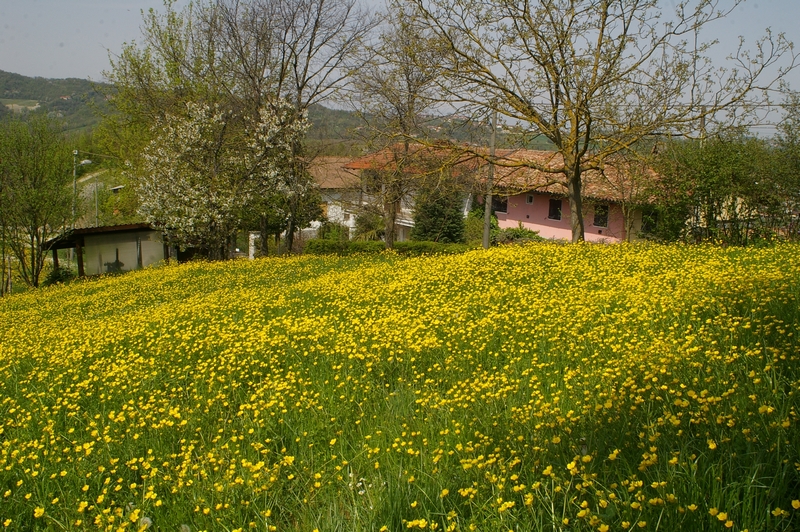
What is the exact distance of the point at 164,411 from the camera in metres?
5.04

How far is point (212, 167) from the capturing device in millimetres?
24453

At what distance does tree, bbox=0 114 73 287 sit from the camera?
77.8ft

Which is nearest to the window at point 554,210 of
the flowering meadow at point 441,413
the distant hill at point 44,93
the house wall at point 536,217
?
the house wall at point 536,217

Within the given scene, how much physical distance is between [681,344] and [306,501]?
3107 mm

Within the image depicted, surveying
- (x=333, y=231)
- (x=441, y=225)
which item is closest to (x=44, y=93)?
(x=333, y=231)

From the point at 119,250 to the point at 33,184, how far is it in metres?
4.31

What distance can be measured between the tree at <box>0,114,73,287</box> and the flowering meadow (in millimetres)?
18371

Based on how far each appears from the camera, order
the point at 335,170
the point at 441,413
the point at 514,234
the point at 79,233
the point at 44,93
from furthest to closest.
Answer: the point at 44,93 → the point at 514,234 → the point at 335,170 → the point at 79,233 → the point at 441,413

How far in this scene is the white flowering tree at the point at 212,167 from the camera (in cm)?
2366

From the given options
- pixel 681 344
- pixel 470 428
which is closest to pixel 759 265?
pixel 681 344

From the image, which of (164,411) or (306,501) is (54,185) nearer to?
(164,411)

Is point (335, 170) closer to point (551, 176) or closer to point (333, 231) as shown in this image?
point (333, 231)

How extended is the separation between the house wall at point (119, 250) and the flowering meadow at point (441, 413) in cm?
1956

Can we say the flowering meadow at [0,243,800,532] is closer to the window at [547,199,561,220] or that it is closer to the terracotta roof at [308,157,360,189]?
the terracotta roof at [308,157,360,189]
